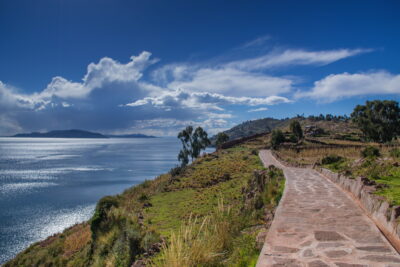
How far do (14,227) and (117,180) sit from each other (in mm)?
30643

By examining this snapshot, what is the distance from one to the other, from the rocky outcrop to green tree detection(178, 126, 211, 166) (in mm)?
62006

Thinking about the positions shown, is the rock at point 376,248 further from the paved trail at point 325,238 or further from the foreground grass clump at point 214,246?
the foreground grass clump at point 214,246

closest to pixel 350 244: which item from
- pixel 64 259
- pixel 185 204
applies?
pixel 185 204

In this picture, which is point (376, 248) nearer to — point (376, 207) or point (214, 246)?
point (376, 207)

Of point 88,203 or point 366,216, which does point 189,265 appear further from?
point 88,203

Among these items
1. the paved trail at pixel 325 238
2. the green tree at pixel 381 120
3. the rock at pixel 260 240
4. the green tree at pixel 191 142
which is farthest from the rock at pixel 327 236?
the green tree at pixel 191 142

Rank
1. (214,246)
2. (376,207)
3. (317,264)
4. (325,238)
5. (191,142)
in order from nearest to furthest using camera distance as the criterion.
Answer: (317,264)
(325,238)
(214,246)
(376,207)
(191,142)

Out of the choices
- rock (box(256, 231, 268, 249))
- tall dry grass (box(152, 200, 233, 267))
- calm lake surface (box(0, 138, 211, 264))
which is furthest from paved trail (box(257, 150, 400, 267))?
calm lake surface (box(0, 138, 211, 264))

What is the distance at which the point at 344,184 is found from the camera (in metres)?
9.66

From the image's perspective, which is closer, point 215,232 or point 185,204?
point 215,232

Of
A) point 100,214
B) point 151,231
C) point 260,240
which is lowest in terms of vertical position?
point 100,214

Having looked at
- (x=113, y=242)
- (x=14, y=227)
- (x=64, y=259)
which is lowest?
(x=14, y=227)

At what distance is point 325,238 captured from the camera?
4875mm

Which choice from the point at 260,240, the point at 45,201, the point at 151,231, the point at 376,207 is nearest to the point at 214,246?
the point at 260,240
